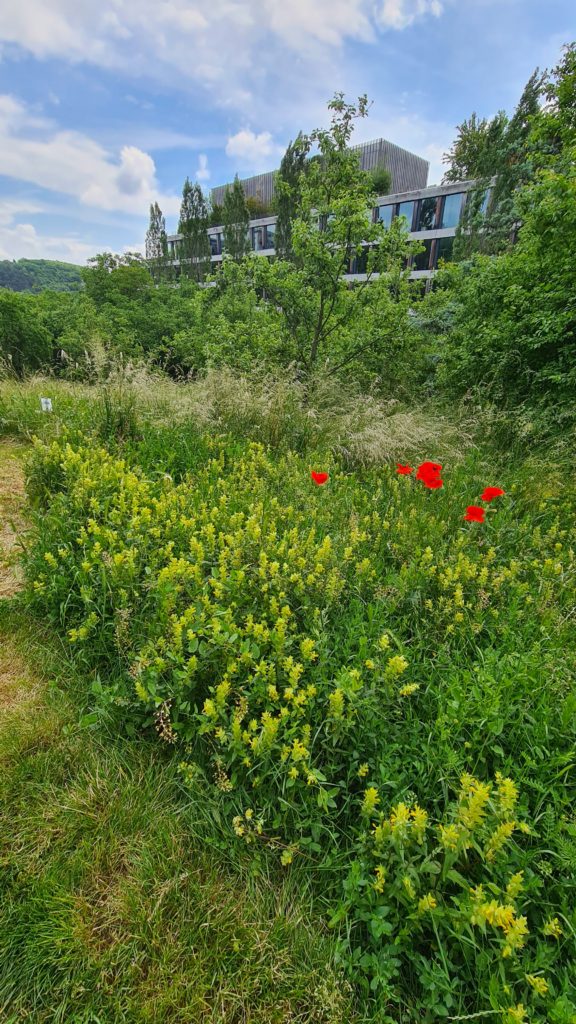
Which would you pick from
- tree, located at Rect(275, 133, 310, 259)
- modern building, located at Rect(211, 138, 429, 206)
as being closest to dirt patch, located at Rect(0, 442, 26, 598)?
tree, located at Rect(275, 133, 310, 259)

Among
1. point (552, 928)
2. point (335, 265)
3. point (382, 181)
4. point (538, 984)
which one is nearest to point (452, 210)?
point (382, 181)

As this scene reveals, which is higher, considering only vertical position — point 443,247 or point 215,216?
point 215,216

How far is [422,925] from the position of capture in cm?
121

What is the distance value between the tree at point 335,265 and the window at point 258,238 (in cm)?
4041

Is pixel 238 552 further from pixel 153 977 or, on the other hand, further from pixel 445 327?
pixel 445 327

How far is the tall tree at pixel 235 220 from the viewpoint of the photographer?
110ft

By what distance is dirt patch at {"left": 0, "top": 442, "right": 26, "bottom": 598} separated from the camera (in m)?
2.55

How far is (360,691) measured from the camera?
1.68 m

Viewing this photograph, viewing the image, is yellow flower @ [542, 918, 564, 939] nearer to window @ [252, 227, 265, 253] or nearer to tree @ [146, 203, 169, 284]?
window @ [252, 227, 265, 253]

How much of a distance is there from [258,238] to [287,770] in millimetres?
49272

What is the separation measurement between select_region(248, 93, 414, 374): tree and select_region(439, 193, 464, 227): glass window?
87.1 ft

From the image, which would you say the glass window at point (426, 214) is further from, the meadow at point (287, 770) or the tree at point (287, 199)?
the meadow at point (287, 770)

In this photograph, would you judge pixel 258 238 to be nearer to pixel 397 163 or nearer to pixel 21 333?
pixel 397 163

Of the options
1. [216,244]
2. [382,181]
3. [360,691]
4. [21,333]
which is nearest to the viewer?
[360,691]
